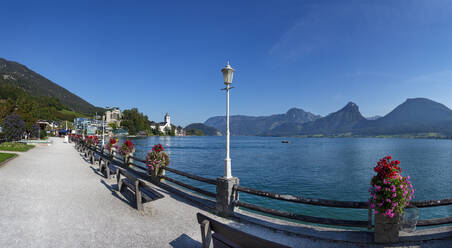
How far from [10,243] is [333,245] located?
7.04 meters

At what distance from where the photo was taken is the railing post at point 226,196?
21.3ft

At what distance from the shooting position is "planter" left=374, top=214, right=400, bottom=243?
4.35 metres

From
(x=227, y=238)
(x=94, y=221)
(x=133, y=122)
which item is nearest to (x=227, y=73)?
(x=227, y=238)

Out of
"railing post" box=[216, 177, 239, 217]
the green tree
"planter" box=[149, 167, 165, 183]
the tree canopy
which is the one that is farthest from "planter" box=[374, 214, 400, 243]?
the tree canopy

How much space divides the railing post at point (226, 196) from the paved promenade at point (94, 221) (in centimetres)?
69

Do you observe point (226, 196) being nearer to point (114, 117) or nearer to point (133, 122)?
point (133, 122)

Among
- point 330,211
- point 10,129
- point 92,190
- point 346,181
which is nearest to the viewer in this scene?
point 92,190

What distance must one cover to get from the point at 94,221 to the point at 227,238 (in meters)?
4.71

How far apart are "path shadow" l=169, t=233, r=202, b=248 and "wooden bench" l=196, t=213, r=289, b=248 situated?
139cm

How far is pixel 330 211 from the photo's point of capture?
44.7 ft

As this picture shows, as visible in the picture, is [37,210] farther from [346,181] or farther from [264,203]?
[346,181]

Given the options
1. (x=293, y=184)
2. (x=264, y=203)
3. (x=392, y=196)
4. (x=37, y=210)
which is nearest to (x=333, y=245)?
(x=392, y=196)

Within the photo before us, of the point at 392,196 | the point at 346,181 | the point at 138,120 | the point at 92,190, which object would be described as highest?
the point at 138,120

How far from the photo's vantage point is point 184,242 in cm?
503
